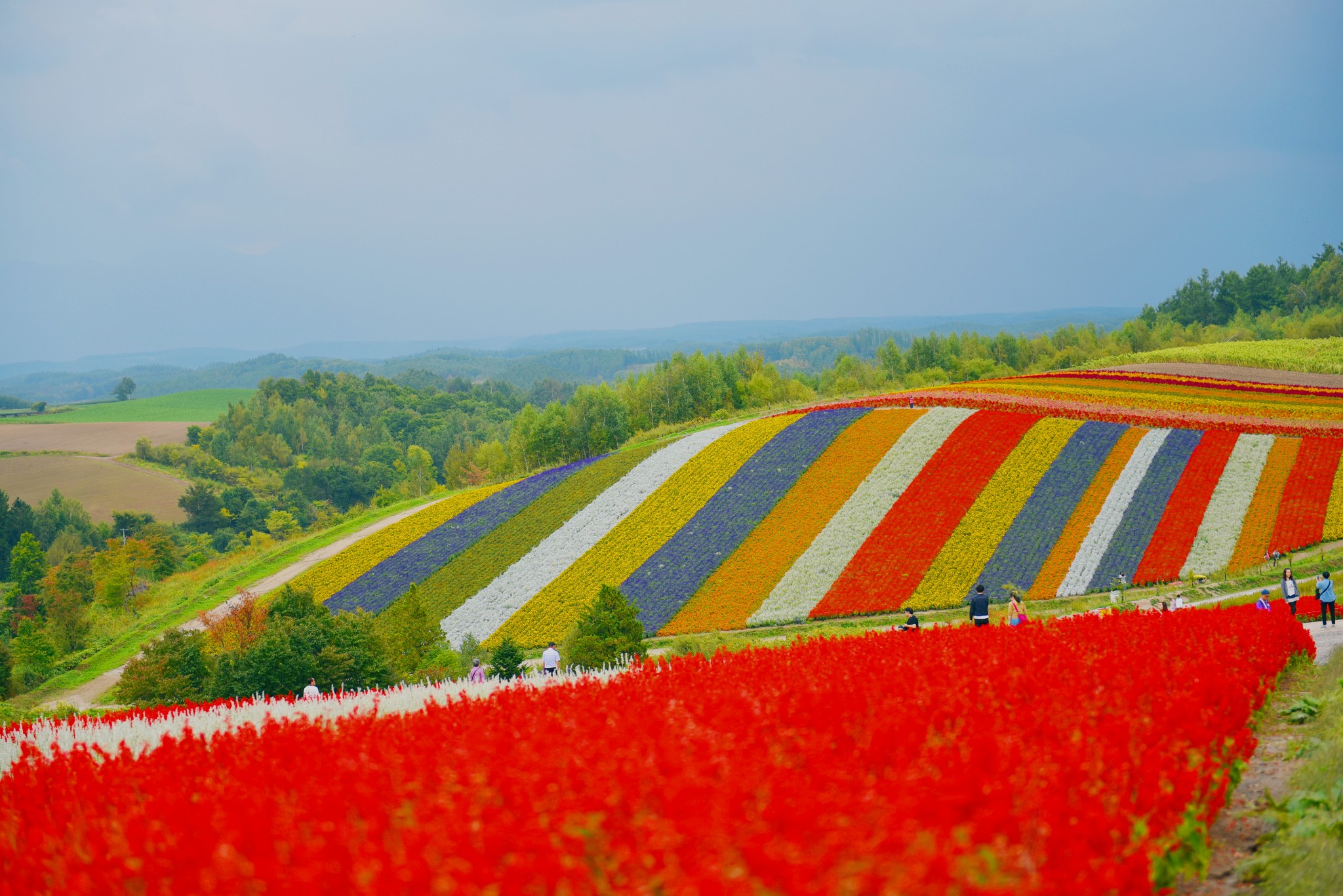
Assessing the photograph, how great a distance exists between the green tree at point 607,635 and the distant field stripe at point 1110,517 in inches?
492

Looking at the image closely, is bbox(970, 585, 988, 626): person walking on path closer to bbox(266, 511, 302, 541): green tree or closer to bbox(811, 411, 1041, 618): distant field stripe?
bbox(811, 411, 1041, 618): distant field stripe

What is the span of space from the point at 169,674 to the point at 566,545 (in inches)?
552

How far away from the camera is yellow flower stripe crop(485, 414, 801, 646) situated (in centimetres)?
2681

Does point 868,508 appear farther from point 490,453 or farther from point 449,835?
point 490,453

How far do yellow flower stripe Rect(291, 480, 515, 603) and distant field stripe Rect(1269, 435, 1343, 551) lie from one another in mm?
28470

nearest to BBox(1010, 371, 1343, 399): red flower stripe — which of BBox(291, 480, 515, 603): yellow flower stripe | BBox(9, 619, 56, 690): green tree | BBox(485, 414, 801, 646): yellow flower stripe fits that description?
BBox(485, 414, 801, 646): yellow flower stripe

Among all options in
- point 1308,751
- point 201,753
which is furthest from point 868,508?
point 201,753

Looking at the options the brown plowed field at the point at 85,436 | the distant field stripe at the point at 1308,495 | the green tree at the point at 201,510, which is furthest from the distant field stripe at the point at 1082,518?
the brown plowed field at the point at 85,436

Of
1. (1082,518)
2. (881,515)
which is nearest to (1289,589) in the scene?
(1082,518)

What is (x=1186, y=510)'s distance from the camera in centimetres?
2716

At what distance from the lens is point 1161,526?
2652 cm

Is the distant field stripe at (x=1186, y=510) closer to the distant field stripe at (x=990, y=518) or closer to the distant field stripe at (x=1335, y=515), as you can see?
the distant field stripe at (x=1335, y=515)

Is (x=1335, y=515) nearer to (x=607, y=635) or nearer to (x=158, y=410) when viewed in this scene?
(x=607, y=635)

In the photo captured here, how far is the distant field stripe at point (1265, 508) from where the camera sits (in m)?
24.2
